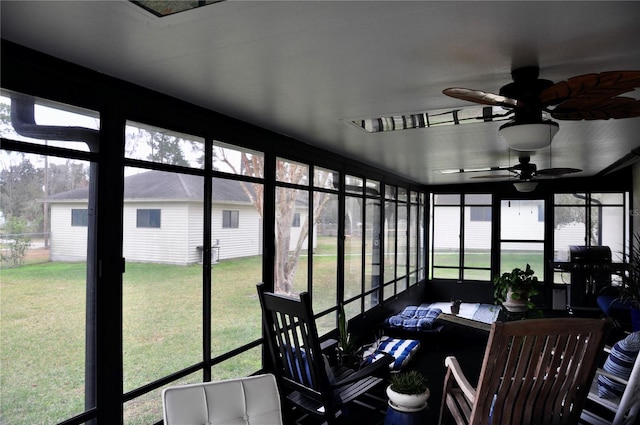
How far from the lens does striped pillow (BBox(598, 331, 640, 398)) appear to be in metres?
3.25

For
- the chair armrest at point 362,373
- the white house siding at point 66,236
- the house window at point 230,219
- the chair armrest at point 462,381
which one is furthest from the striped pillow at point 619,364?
the white house siding at point 66,236

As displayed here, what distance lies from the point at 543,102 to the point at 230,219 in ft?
8.07

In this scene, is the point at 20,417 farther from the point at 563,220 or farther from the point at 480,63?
the point at 563,220

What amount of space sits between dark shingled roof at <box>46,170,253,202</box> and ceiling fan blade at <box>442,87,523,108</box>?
1.91m

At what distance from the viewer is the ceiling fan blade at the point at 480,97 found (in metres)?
2.12

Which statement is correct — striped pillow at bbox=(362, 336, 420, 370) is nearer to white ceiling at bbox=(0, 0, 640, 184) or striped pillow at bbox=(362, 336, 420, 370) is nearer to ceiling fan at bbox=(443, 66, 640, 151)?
white ceiling at bbox=(0, 0, 640, 184)

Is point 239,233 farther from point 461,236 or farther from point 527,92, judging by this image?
point 461,236

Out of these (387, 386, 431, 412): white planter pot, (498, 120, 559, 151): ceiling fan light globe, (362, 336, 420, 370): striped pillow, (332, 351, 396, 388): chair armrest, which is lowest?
(362, 336, 420, 370): striped pillow

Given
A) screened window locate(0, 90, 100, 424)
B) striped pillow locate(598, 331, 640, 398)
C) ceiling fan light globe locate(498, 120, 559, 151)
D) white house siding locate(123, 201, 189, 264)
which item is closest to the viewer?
screened window locate(0, 90, 100, 424)

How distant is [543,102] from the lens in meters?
2.30

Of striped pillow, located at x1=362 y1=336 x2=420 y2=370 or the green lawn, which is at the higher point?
the green lawn

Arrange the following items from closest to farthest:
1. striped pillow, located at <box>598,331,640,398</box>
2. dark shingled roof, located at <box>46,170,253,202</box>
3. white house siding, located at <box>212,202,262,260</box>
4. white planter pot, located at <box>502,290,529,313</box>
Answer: dark shingled roof, located at <box>46,170,253,202</box> < striped pillow, located at <box>598,331,640,398</box> < white house siding, located at <box>212,202,262,260</box> < white planter pot, located at <box>502,290,529,313</box>

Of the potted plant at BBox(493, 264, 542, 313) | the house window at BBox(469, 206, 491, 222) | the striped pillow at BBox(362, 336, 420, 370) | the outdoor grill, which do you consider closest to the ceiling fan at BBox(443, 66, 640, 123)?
the potted plant at BBox(493, 264, 542, 313)

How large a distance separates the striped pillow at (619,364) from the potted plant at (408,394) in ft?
4.37
